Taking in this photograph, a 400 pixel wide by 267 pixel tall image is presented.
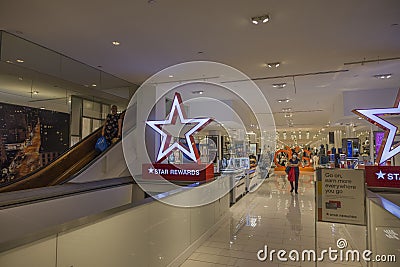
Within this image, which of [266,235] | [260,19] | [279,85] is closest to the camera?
[260,19]

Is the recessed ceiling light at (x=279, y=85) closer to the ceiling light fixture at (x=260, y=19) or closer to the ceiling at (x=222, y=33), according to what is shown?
the ceiling at (x=222, y=33)

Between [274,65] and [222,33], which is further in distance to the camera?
[274,65]

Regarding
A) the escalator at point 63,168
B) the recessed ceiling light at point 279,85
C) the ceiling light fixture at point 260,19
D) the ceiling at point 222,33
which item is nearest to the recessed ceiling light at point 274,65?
the ceiling at point 222,33

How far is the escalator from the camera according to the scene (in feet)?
15.3

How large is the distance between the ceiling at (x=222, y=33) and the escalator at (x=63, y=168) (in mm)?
1904

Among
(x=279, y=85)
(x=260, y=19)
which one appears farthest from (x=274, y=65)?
(x=260, y=19)

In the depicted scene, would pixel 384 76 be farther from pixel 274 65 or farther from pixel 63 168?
pixel 63 168

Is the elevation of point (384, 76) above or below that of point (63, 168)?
above

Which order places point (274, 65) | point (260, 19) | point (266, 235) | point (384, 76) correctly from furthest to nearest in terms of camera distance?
point (384, 76)
point (274, 65)
point (266, 235)
point (260, 19)

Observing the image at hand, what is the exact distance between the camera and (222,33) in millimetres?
4227

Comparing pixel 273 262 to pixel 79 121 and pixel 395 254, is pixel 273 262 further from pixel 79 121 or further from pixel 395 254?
pixel 79 121

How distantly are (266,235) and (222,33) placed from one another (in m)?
3.72

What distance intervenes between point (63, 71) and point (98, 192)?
2.75 m

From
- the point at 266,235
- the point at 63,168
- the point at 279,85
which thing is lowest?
the point at 266,235
